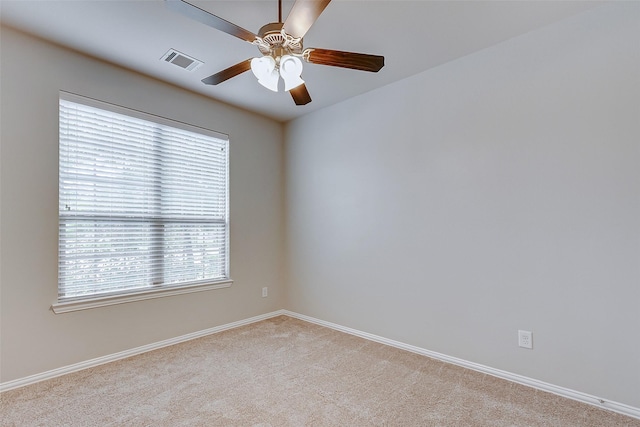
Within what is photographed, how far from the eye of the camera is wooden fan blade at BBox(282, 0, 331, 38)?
4.44 ft

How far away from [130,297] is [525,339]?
3.21m

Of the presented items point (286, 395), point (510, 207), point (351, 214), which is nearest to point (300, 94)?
point (351, 214)

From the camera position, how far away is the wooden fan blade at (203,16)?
1.38 m

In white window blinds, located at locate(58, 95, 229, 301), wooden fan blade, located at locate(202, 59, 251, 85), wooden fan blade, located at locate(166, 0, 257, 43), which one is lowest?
white window blinds, located at locate(58, 95, 229, 301)

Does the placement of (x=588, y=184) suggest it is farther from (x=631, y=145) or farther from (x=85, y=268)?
(x=85, y=268)

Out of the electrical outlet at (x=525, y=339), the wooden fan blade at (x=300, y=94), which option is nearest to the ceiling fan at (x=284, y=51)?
the wooden fan blade at (x=300, y=94)

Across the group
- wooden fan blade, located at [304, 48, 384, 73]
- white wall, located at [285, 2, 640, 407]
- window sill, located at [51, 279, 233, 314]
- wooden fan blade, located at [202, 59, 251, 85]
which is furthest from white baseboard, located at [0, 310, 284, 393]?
wooden fan blade, located at [304, 48, 384, 73]

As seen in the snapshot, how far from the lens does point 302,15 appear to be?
142 cm

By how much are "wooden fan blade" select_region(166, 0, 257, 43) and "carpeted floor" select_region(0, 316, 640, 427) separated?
2.15 meters

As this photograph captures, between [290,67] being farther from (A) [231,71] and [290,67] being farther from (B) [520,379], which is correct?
(B) [520,379]

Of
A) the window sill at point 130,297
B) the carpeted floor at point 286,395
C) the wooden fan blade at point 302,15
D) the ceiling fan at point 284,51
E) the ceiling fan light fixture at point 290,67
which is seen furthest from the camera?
the window sill at point 130,297

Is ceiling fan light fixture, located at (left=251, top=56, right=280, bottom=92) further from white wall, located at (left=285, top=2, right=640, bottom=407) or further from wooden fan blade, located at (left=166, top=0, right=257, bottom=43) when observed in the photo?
white wall, located at (left=285, top=2, right=640, bottom=407)

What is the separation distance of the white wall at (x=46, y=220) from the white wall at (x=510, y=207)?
1797mm

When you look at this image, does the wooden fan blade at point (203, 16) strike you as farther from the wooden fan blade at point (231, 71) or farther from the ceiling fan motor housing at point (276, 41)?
the wooden fan blade at point (231, 71)
